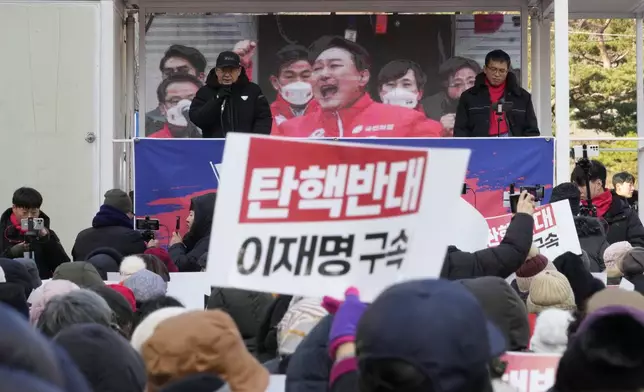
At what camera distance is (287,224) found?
402cm

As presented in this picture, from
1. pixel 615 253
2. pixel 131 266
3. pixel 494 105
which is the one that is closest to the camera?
pixel 131 266

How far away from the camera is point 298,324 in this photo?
460cm

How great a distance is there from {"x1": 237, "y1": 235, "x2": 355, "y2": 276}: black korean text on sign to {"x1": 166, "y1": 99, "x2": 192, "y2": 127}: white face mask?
1193cm

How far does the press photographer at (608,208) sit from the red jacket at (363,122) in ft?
11.6

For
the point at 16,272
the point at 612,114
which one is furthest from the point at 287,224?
the point at 612,114

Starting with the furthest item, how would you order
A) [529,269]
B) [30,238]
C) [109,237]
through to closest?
1. [30,238]
2. [109,237]
3. [529,269]

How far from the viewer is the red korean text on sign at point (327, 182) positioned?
402 cm

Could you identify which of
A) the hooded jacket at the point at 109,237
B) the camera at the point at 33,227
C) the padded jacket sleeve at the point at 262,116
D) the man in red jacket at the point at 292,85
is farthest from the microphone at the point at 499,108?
the camera at the point at 33,227

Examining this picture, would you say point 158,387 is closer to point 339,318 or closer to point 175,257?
point 339,318

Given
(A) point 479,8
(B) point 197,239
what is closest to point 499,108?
(A) point 479,8

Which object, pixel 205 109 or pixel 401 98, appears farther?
pixel 401 98

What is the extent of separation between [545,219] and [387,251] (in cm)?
613

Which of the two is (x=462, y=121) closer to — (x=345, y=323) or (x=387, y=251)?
(x=387, y=251)

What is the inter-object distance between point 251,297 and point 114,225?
5460mm
